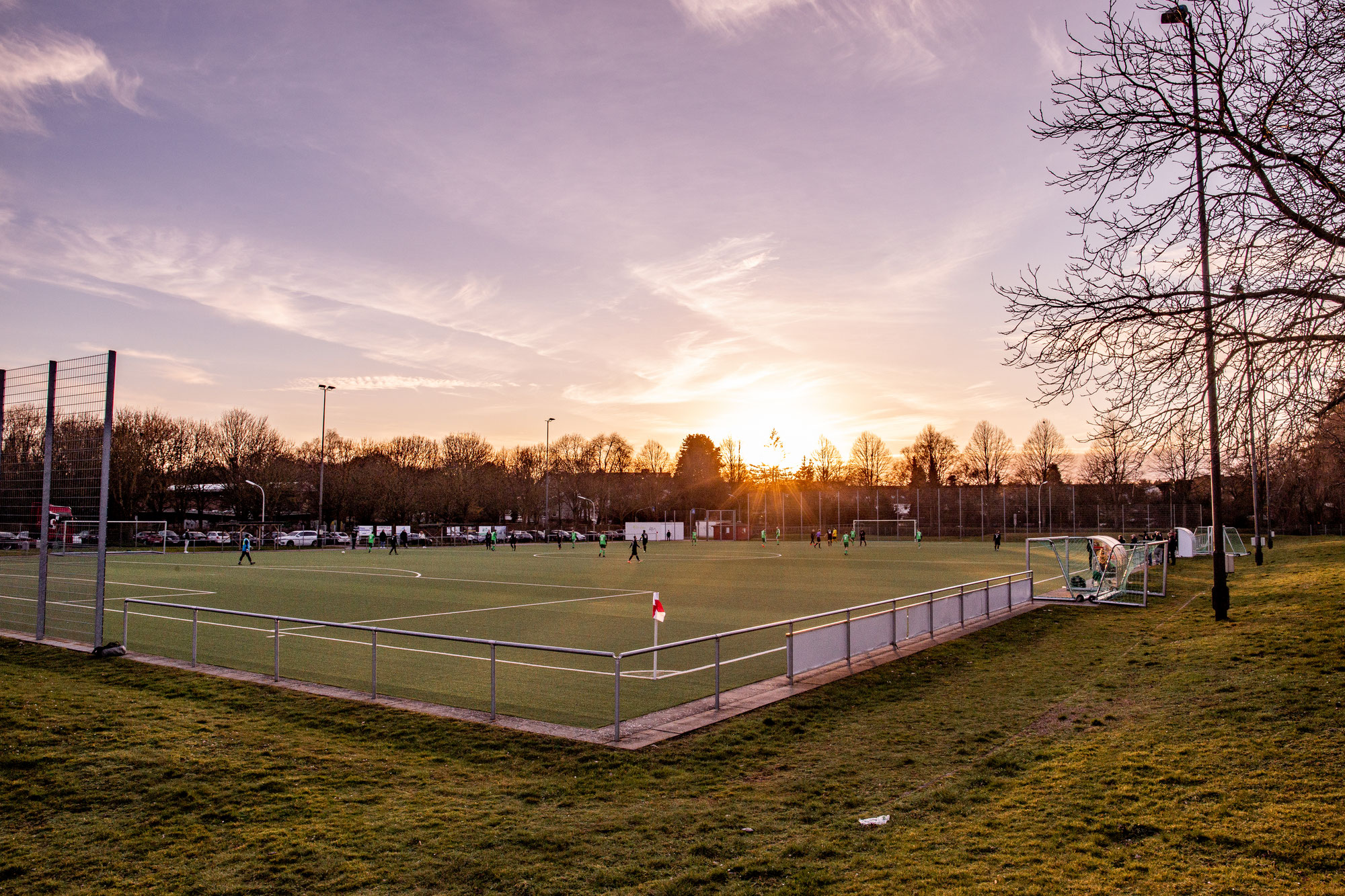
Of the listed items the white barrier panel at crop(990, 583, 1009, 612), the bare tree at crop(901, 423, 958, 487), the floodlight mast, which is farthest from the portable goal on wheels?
the bare tree at crop(901, 423, 958, 487)

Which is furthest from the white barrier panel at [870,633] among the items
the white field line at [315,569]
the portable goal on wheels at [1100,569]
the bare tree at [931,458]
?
the bare tree at [931,458]

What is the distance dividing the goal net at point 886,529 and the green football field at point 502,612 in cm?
3731

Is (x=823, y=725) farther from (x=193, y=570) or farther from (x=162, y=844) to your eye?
(x=193, y=570)

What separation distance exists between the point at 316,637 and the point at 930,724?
12.1 m

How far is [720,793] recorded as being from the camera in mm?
7457

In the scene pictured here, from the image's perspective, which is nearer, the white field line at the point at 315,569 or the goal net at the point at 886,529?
the white field line at the point at 315,569

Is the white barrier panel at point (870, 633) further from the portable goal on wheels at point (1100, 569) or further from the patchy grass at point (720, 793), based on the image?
the portable goal on wheels at point (1100, 569)

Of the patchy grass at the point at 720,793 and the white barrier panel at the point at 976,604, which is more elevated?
the white barrier panel at the point at 976,604

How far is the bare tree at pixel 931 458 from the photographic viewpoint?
11462 cm

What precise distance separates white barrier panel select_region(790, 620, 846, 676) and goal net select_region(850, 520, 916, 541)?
71340mm

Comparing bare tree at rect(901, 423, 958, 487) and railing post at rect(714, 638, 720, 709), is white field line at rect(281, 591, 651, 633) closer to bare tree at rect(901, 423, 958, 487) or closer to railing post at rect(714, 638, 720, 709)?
railing post at rect(714, 638, 720, 709)

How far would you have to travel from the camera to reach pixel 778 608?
2286 centimetres

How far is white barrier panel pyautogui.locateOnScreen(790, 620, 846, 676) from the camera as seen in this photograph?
39.9 ft

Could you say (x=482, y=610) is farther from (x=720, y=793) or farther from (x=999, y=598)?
(x=720, y=793)
